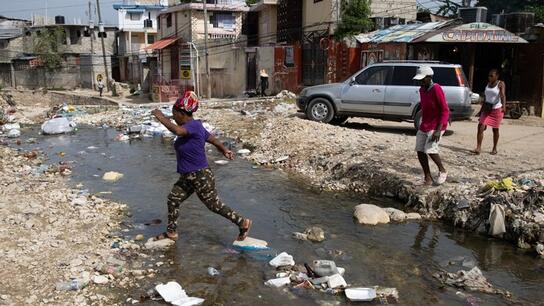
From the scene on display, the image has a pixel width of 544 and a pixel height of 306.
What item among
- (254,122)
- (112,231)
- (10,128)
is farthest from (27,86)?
(112,231)

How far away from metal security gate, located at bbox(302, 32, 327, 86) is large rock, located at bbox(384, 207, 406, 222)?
16.7 meters

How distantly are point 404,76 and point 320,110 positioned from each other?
2.34m

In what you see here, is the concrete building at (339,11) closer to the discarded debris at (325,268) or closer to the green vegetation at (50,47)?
the discarded debris at (325,268)

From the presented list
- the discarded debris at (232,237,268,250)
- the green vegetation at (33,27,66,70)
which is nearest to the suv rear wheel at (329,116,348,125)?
the discarded debris at (232,237,268,250)

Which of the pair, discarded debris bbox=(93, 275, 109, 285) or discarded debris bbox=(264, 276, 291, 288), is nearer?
discarded debris bbox=(93, 275, 109, 285)

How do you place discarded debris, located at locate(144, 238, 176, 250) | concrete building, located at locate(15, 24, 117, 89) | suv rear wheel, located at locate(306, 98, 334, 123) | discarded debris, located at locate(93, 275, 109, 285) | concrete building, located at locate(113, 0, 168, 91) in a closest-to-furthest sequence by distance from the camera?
discarded debris, located at locate(93, 275, 109, 285) < discarded debris, located at locate(144, 238, 176, 250) < suv rear wheel, located at locate(306, 98, 334, 123) < concrete building, located at locate(15, 24, 117, 89) < concrete building, located at locate(113, 0, 168, 91)

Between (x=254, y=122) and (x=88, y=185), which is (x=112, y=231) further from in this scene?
(x=254, y=122)

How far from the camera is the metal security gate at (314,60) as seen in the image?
23266mm

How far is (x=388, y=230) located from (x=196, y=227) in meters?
2.39

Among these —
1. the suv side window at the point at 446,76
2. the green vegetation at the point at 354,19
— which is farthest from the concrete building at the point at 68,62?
the suv side window at the point at 446,76

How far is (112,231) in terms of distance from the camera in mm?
6078

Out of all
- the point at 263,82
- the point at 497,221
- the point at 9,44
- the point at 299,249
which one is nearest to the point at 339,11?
the point at 263,82

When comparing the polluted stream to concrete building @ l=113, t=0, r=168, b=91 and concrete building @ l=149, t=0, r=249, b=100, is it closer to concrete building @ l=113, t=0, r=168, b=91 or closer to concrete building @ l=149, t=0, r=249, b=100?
concrete building @ l=149, t=0, r=249, b=100

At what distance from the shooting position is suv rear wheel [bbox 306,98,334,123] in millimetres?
13281
